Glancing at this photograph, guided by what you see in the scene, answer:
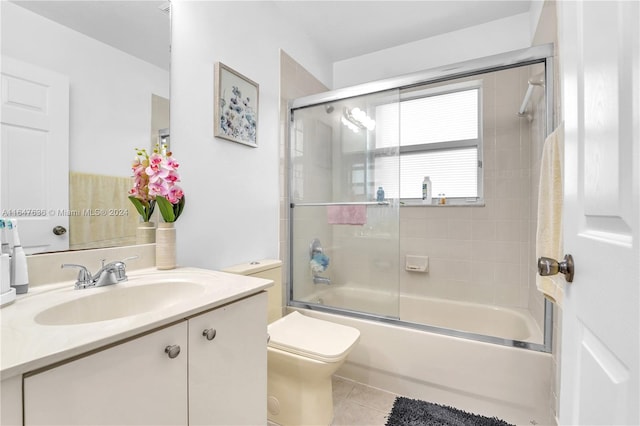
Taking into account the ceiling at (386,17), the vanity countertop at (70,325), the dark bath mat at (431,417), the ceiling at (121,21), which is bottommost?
the dark bath mat at (431,417)

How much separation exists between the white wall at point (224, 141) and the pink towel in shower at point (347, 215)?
1.32 feet

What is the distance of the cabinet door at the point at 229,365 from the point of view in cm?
81

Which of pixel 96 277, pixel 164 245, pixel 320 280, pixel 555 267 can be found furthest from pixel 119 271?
pixel 320 280

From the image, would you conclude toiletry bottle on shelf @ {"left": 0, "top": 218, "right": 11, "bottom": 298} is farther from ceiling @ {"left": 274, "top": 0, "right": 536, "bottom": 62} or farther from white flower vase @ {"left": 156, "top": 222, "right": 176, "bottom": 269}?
ceiling @ {"left": 274, "top": 0, "right": 536, "bottom": 62}

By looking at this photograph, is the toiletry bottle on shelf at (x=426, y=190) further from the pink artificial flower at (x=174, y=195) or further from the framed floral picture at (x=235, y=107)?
the pink artificial flower at (x=174, y=195)

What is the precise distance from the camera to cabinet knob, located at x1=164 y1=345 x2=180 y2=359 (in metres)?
0.73

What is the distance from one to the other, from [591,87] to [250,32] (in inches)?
73.2

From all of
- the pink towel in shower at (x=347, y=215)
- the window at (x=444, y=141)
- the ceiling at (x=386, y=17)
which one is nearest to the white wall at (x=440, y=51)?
the ceiling at (x=386, y=17)

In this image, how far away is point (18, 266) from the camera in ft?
2.78

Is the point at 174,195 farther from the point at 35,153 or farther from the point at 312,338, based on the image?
the point at 312,338

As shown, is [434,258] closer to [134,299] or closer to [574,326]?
[574,326]

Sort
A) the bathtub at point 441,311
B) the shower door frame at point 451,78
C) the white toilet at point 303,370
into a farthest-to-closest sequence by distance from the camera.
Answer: the bathtub at point 441,311 → the shower door frame at point 451,78 → the white toilet at point 303,370

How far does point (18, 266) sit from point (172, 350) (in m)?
0.56

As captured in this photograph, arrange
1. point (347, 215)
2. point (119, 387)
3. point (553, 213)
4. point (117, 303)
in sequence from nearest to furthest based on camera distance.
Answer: point (119, 387) < point (117, 303) < point (553, 213) < point (347, 215)
